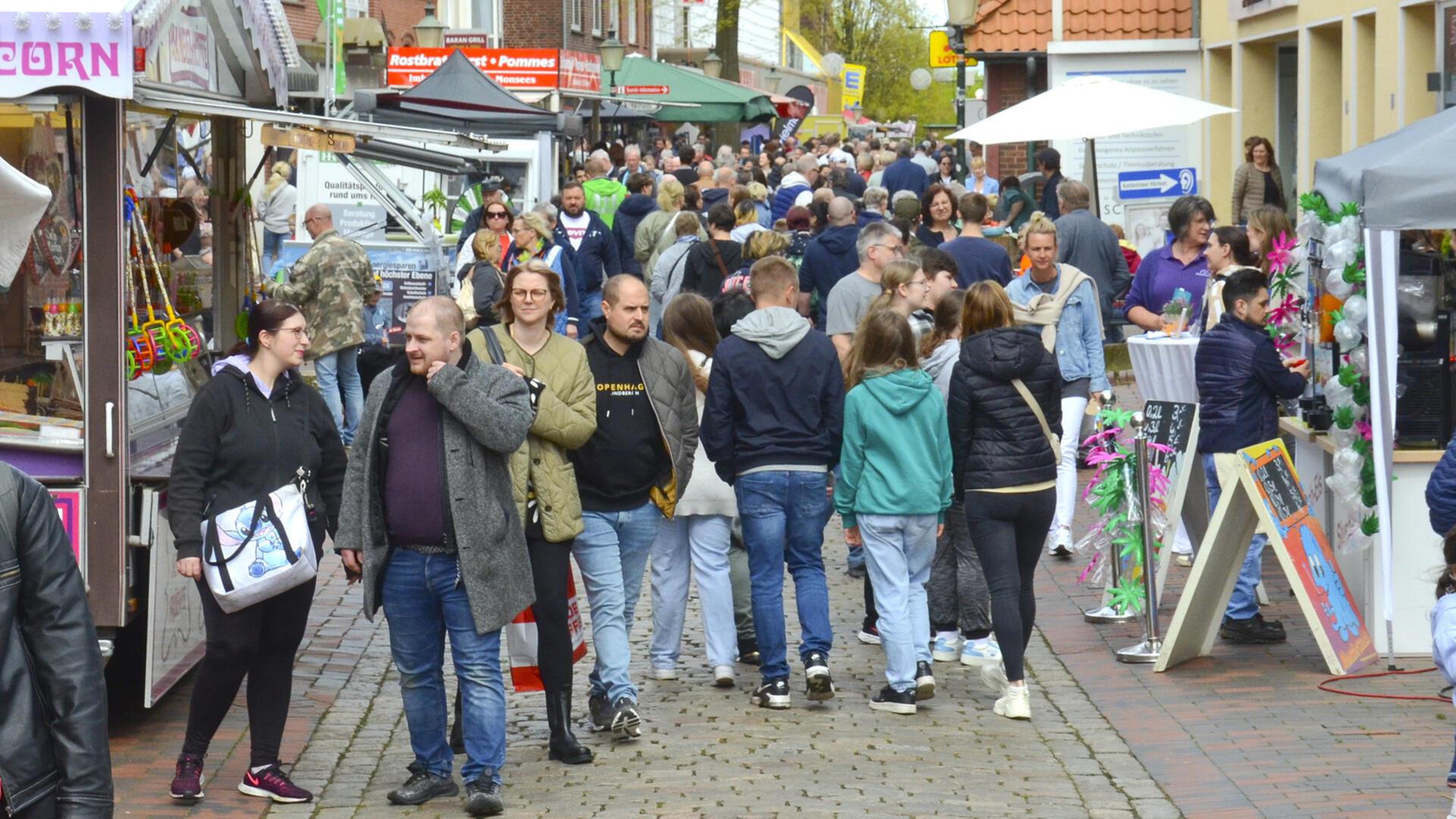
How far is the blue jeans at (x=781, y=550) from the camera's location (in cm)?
771

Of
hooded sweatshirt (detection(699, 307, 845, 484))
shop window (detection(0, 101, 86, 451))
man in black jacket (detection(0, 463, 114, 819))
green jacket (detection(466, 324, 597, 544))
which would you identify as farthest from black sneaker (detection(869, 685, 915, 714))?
man in black jacket (detection(0, 463, 114, 819))

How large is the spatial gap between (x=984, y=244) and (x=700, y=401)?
3.97m

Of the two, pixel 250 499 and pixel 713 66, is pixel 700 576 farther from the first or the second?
→ pixel 713 66

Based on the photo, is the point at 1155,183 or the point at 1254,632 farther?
the point at 1155,183

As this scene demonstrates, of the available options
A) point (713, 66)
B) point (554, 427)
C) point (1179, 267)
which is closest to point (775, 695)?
point (554, 427)

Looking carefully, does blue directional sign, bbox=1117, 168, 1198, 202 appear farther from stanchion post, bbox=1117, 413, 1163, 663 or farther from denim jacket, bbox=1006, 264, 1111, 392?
stanchion post, bbox=1117, 413, 1163, 663

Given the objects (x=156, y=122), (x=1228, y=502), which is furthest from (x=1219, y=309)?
(x=156, y=122)

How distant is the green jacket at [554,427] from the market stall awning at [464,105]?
46.6 ft

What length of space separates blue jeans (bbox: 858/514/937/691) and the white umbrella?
6.92 m

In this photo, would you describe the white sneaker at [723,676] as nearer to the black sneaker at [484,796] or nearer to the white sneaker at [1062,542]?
the black sneaker at [484,796]

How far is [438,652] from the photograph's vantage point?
255 inches

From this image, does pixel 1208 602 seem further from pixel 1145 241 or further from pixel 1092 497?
pixel 1145 241

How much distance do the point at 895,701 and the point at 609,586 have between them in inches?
52.1

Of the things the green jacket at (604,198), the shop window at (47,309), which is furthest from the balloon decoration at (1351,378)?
the green jacket at (604,198)
